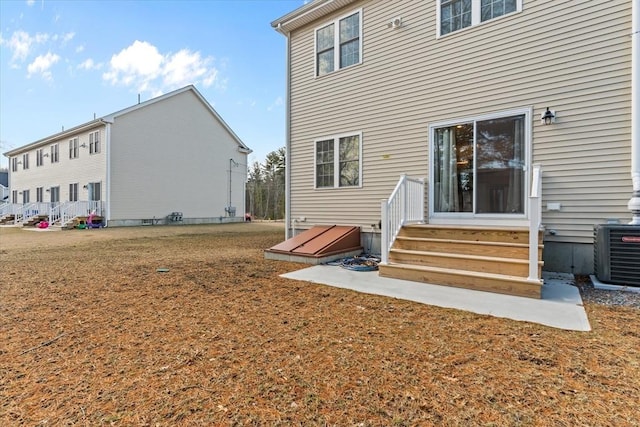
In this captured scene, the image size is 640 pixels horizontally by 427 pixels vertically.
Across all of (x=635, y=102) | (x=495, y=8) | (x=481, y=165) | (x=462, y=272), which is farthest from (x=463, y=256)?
(x=495, y=8)

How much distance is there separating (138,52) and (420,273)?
24.0 metres

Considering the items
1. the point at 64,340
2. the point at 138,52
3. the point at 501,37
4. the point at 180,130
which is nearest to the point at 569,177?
the point at 501,37

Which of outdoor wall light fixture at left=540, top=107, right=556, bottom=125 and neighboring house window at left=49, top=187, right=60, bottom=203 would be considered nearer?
outdoor wall light fixture at left=540, top=107, right=556, bottom=125

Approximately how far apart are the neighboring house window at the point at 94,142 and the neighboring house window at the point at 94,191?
178cm

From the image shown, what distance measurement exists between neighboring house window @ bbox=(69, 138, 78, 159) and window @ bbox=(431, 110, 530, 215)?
20492mm

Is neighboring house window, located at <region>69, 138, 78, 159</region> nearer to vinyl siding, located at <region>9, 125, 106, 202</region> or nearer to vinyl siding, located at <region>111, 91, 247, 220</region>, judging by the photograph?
vinyl siding, located at <region>9, 125, 106, 202</region>

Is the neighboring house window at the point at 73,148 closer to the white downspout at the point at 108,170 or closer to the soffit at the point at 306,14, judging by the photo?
the white downspout at the point at 108,170

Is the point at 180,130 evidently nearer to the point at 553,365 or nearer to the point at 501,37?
the point at 501,37

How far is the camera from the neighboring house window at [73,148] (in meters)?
18.3

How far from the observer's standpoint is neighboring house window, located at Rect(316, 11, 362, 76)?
24.4ft

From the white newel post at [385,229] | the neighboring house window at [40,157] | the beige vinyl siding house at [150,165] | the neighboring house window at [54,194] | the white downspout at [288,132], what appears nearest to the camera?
the white newel post at [385,229]

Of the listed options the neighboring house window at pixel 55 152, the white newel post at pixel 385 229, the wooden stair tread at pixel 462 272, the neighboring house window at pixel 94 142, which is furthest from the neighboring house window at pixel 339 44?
the neighboring house window at pixel 55 152

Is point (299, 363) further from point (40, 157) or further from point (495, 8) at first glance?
point (40, 157)

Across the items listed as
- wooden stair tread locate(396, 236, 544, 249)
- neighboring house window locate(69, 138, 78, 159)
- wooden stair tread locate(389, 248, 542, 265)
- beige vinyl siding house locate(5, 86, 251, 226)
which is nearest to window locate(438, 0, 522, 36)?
wooden stair tread locate(396, 236, 544, 249)
